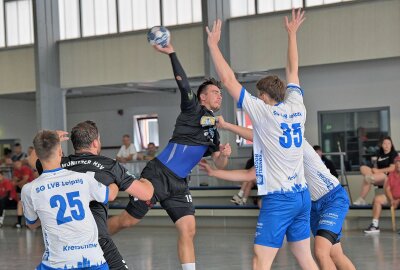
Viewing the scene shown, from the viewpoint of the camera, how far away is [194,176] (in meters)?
17.9

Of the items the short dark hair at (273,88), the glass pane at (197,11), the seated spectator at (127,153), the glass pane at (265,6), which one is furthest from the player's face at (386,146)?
the short dark hair at (273,88)

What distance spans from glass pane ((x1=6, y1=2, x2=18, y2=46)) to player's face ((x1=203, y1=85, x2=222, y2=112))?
17.5 m

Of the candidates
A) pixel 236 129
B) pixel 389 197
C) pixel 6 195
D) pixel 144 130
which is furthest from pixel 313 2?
pixel 236 129

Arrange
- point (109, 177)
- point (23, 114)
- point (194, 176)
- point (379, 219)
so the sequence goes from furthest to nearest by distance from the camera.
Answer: point (23, 114), point (194, 176), point (379, 219), point (109, 177)

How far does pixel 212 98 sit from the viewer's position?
6605 millimetres

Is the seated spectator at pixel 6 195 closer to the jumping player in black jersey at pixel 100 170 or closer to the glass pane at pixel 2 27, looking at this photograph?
the glass pane at pixel 2 27

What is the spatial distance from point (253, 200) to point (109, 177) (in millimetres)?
11572

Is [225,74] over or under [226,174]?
over

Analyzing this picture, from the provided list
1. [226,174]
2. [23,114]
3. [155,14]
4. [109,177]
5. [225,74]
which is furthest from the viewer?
[23,114]

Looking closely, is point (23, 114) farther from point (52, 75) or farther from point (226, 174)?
point (226, 174)

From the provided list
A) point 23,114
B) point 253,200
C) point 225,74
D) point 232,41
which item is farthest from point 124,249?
point 23,114

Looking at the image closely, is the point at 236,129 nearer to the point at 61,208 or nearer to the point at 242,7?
the point at 61,208

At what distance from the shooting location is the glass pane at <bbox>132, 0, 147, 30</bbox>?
2083cm

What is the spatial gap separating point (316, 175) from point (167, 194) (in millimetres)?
1474
